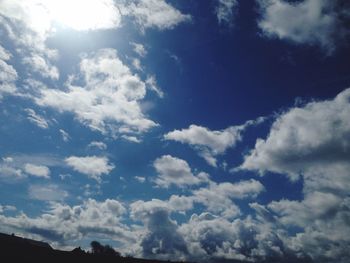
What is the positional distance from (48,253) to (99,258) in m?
5.93

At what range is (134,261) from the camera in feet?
150

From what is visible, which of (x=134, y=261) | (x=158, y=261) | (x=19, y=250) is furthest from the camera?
(x=158, y=261)

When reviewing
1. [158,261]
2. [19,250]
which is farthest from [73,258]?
[158,261]

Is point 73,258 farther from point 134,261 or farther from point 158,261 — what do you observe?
point 158,261

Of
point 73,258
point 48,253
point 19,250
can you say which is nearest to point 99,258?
point 73,258

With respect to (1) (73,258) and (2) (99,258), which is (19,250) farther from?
(2) (99,258)

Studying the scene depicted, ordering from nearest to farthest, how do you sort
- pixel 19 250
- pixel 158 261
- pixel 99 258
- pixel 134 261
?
pixel 19 250 → pixel 99 258 → pixel 134 261 → pixel 158 261

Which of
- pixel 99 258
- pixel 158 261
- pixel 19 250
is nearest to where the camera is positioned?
pixel 19 250

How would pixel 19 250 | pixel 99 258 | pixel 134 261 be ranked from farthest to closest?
pixel 134 261, pixel 99 258, pixel 19 250

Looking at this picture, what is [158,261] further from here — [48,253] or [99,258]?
[48,253]

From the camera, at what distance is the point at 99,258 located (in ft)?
137

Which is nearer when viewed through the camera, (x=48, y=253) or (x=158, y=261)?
(x=48, y=253)

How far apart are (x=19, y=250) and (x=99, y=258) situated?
908 centimetres

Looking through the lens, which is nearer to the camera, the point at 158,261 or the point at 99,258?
the point at 99,258
